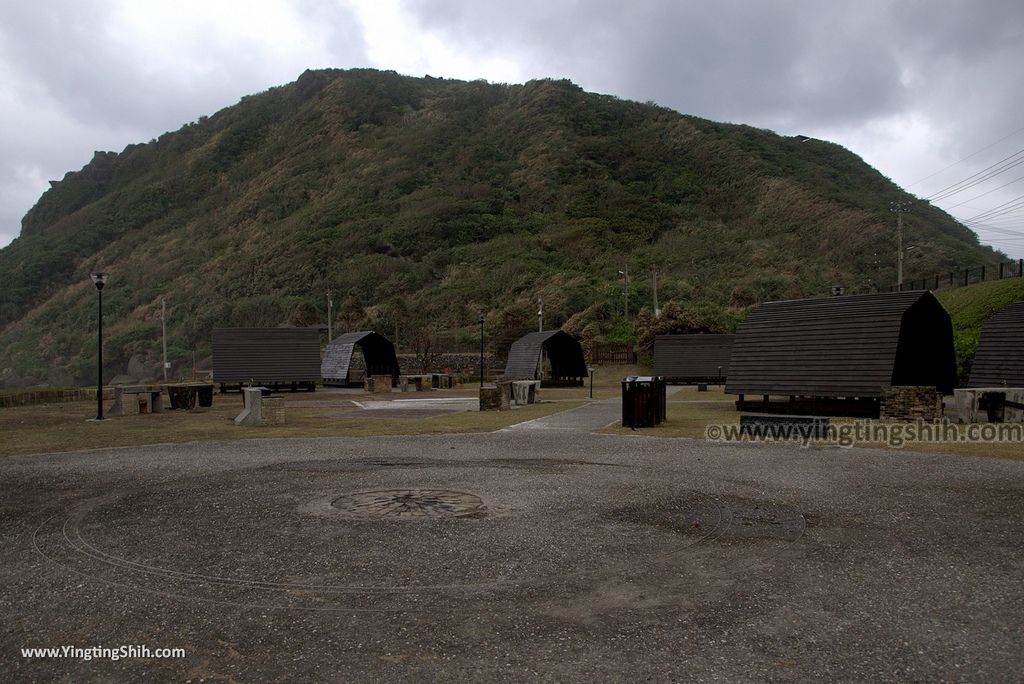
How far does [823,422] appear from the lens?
13609mm

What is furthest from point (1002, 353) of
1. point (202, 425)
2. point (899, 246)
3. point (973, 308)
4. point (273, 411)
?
point (899, 246)

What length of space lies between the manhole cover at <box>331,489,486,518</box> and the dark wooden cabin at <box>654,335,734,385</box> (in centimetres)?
3000

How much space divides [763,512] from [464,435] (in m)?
7.95

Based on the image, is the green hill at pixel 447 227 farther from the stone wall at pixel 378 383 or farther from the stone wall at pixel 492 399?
the stone wall at pixel 492 399

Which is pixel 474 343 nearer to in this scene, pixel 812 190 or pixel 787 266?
pixel 787 266

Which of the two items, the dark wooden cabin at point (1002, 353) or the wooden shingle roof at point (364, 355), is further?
the wooden shingle roof at point (364, 355)

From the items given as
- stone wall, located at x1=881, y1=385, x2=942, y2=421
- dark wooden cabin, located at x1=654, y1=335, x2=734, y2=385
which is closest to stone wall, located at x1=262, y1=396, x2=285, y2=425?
stone wall, located at x1=881, y1=385, x2=942, y2=421

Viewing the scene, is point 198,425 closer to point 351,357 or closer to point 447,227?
point 351,357

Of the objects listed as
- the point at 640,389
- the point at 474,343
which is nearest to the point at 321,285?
the point at 474,343

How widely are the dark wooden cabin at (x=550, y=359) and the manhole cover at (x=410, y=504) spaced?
24332 mm

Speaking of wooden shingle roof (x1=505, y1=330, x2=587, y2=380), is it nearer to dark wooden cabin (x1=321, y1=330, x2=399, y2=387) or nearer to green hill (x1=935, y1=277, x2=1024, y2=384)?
dark wooden cabin (x1=321, y1=330, x2=399, y2=387)

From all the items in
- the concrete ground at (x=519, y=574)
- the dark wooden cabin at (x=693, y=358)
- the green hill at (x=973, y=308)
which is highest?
the green hill at (x=973, y=308)

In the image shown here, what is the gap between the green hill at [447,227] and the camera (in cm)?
6344

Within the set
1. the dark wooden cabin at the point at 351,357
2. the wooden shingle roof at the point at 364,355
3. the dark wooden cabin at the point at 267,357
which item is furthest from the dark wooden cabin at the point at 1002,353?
the wooden shingle roof at the point at 364,355
